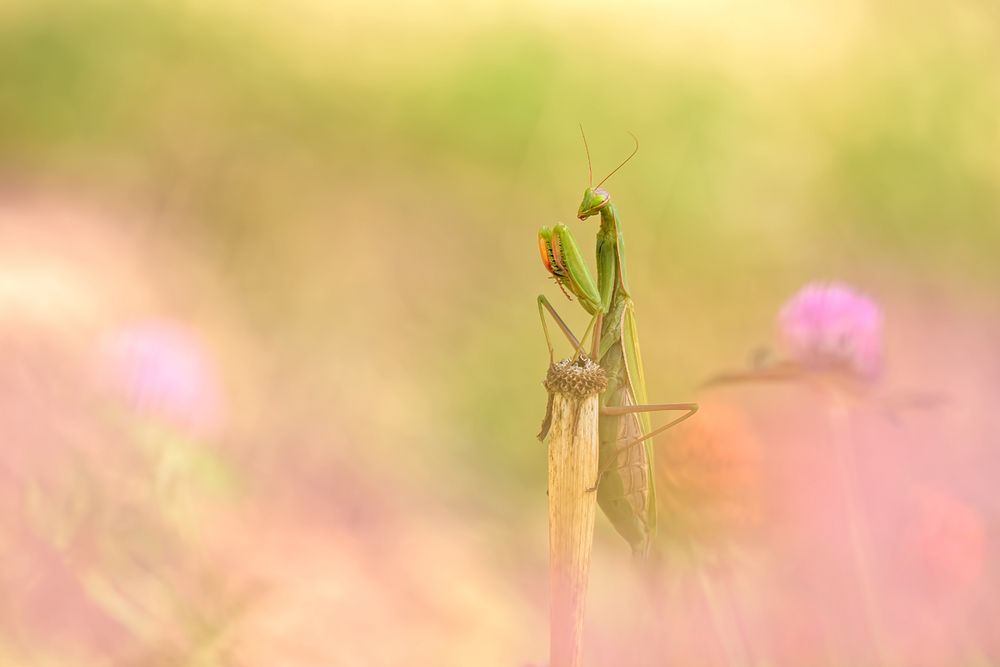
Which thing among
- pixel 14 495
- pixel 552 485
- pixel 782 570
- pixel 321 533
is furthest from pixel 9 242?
pixel 552 485

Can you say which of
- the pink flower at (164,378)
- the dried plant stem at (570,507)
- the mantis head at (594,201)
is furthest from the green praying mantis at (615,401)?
the pink flower at (164,378)

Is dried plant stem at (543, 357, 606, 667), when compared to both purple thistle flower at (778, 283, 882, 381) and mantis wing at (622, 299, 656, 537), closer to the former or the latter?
mantis wing at (622, 299, 656, 537)

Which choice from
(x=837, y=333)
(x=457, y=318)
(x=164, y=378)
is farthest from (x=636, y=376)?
(x=457, y=318)

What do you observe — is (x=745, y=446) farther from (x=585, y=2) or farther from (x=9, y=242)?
(x=585, y=2)

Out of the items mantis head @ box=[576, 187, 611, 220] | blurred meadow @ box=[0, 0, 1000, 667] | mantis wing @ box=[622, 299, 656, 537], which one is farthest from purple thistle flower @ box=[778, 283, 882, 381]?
mantis head @ box=[576, 187, 611, 220]

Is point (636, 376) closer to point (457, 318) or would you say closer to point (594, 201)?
point (594, 201)
